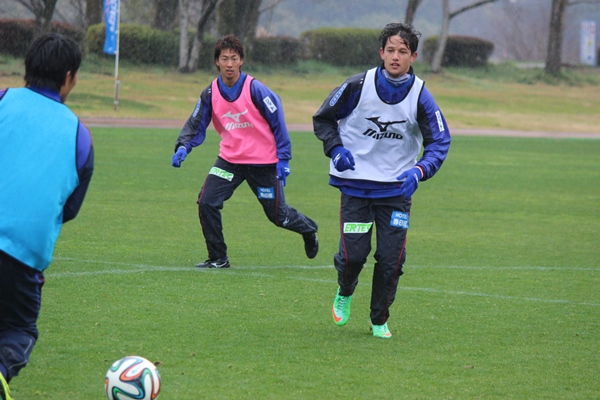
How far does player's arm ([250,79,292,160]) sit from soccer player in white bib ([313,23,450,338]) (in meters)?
2.23

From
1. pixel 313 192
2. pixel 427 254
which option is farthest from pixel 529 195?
pixel 427 254

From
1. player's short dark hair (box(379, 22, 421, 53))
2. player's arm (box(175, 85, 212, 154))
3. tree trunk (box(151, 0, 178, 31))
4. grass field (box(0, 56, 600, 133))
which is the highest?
tree trunk (box(151, 0, 178, 31))

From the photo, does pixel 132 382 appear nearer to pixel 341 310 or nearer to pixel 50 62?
pixel 50 62

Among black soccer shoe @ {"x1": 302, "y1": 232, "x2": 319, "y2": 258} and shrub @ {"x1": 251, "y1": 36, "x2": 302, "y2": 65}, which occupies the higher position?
shrub @ {"x1": 251, "y1": 36, "x2": 302, "y2": 65}

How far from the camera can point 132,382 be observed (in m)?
4.39

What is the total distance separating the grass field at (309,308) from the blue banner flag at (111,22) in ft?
58.6

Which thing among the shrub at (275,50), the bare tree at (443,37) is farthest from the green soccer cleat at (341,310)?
the bare tree at (443,37)

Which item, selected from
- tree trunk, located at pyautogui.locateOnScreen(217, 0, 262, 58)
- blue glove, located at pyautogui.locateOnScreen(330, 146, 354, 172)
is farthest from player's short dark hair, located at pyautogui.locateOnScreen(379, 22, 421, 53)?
tree trunk, located at pyautogui.locateOnScreen(217, 0, 262, 58)

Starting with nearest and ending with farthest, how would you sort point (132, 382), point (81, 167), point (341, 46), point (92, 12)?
point (81, 167)
point (132, 382)
point (92, 12)
point (341, 46)

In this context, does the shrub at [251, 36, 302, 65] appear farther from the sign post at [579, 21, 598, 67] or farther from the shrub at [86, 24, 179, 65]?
the sign post at [579, 21, 598, 67]

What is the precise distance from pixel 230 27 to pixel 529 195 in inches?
1249

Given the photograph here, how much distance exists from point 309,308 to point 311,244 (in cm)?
204

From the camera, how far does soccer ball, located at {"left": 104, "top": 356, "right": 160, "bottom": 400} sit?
439 cm

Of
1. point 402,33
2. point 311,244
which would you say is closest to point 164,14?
point 311,244
